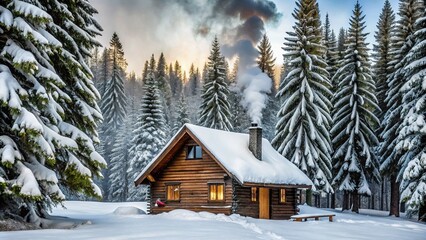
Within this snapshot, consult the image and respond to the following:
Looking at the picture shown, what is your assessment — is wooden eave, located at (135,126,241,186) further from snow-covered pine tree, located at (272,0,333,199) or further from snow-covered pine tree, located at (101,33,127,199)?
snow-covered pine tree, located at (101,33,127,199)

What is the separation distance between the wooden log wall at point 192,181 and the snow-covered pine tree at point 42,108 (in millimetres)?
11321

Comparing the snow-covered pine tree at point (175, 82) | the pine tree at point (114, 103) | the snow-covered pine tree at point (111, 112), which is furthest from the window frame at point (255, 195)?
the snow-covered pine tree at point (175, 82)

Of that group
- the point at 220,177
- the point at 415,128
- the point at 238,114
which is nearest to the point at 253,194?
the point at 220,177

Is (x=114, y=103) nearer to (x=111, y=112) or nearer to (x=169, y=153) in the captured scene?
(x=111, y=112)

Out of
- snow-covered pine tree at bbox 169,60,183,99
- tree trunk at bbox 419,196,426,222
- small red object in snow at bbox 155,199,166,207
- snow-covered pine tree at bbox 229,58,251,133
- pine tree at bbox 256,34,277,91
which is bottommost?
tree trunk at bbox 419,196,426,222

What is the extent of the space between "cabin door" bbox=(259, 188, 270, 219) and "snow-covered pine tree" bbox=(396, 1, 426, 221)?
876 cm

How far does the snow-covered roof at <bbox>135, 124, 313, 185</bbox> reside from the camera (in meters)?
29.1

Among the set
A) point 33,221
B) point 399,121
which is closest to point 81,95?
point 33,221

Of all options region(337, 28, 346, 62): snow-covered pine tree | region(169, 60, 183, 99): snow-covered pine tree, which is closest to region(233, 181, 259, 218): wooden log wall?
region(337, 28, 346, 62): snow-covered pine tree

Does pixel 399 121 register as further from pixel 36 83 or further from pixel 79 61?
pixel 36 83

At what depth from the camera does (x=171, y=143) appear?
30453mm

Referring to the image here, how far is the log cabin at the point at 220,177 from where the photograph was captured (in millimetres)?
29562

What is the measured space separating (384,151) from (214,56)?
74.7 feet

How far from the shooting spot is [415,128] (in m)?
29.9
